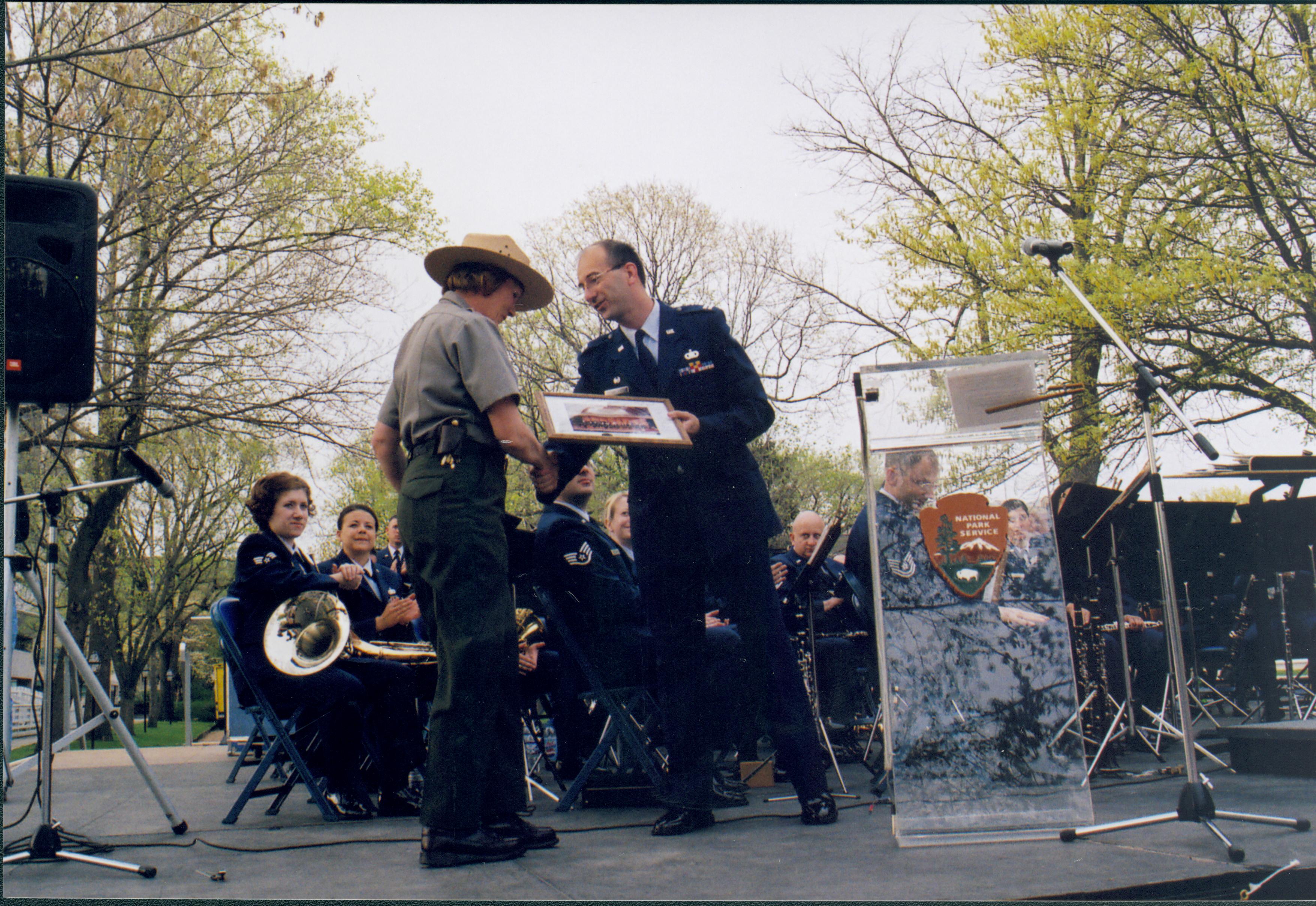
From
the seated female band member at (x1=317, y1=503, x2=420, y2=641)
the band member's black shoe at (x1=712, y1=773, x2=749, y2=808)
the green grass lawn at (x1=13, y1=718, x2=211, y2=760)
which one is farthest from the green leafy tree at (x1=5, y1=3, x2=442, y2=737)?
the band member's black shoe at (x1=712, y1=773, x2=749, y2=808)

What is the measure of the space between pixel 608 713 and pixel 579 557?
29.1 inches

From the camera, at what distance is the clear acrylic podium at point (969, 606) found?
354cm

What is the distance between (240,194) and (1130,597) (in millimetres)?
12056

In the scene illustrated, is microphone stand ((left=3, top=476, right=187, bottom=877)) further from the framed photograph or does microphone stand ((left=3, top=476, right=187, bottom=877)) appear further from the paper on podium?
the paper on podium

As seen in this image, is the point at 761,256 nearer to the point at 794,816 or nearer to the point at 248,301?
the point at 248,301

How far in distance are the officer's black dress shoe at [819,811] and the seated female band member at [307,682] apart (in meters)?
1.98

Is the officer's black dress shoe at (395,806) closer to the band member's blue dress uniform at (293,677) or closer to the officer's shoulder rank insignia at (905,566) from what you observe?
the band member's blue dress uniform at (293,677)

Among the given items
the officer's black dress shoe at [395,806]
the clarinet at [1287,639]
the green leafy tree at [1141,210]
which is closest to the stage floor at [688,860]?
the officer's black dress shoe at [395,806]

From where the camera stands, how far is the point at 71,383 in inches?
152

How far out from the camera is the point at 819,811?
386 centimetres

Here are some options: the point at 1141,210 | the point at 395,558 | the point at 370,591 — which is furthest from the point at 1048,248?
the point at 1141,210

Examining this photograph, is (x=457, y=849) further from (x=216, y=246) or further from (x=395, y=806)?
(x=216, y=246)

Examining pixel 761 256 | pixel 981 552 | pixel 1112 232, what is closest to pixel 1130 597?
pixel 981 552

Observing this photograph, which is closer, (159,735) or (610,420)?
(610,420)
